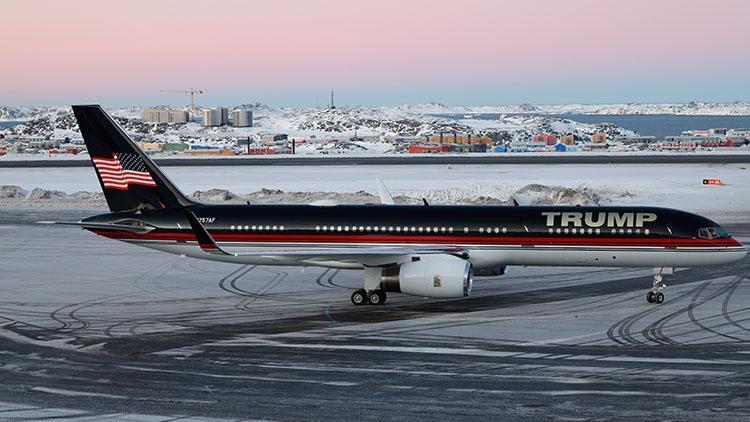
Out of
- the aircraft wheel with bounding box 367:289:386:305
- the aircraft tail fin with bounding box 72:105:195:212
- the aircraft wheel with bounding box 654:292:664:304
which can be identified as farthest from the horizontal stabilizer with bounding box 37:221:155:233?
the aircraft wheel with bounding box 654:292:664:304

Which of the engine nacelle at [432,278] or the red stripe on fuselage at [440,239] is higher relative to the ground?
the red stripe on fuselage at [440,239]

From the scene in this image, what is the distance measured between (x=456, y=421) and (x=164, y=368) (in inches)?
370

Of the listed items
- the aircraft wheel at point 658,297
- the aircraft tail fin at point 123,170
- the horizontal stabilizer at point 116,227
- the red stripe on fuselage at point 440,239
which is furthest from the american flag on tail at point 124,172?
the aircraft wheel at point 658,297

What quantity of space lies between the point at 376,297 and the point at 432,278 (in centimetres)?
310

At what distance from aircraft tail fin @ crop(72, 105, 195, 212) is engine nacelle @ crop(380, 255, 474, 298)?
1093 cm

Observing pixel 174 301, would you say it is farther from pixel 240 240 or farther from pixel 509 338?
pixel 509 338

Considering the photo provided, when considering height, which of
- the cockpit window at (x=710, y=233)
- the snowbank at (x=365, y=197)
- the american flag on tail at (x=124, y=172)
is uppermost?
the american flag on tail at (x=124, y=172)

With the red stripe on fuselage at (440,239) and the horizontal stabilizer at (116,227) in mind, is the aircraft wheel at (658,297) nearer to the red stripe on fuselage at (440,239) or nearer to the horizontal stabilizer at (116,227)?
the red stripe on fuselage at (440,239)

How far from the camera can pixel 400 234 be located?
39531 mm

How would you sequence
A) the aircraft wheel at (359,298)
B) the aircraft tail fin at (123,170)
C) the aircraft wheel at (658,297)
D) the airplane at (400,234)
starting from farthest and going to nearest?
the aircraft tail fin at (123,170) < the aircraft wheel at (359,298) < the aircraft wheel at (658,297) < the airplane at (400,234)

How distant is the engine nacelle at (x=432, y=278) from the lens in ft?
117

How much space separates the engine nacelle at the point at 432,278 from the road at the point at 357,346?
0.91 m

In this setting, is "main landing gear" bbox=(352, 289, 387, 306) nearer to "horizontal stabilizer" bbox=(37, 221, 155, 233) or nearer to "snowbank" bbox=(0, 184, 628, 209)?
"horizontal stabilizer" bbox=(37, 221, 155, 233)

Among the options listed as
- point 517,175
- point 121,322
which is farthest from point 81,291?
point 517,175
